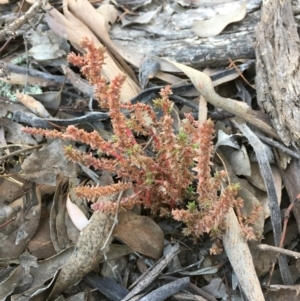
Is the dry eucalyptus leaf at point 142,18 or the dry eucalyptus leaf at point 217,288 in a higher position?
the dry eucalyptus leaf at point 142,18

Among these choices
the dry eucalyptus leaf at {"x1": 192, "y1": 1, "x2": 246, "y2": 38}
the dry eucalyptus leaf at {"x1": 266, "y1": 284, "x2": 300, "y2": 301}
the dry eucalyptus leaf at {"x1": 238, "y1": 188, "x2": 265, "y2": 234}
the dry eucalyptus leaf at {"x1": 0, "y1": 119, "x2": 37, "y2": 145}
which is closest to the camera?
the dry eucalyptus leaf at {"x1": 266, "y1": 284, "x2": 300, "y2": 301}

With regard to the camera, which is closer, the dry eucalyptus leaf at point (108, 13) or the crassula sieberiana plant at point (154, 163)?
the crassula sieberiana plant at point (154, 163)

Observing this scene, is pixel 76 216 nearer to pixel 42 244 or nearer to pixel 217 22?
pixel 42 244

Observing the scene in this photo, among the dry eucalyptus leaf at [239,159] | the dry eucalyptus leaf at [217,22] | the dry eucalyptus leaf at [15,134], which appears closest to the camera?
the dry eucalyptus leaf at [239,159]

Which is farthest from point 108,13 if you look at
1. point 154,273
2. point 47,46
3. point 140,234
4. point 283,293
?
point 283,293

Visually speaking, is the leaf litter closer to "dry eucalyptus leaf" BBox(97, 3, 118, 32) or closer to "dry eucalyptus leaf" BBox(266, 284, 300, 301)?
"dry eucalyptus leaf" BBox(266, 284, 300, 301)

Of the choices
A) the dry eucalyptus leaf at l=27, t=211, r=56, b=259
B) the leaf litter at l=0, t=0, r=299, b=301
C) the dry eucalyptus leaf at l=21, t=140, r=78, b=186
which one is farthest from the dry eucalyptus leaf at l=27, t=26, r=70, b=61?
the dry eucalyptus leaf at l=27, t=211, r=56, b=259

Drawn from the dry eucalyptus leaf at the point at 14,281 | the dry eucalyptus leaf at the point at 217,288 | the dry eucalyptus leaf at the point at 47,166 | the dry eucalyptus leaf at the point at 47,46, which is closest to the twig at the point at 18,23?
the dry eucalyptus leaf at the point at 47,46

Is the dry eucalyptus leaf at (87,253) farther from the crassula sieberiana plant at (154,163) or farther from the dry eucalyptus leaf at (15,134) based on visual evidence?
the dry eucalyptus leaf at (15,134)
